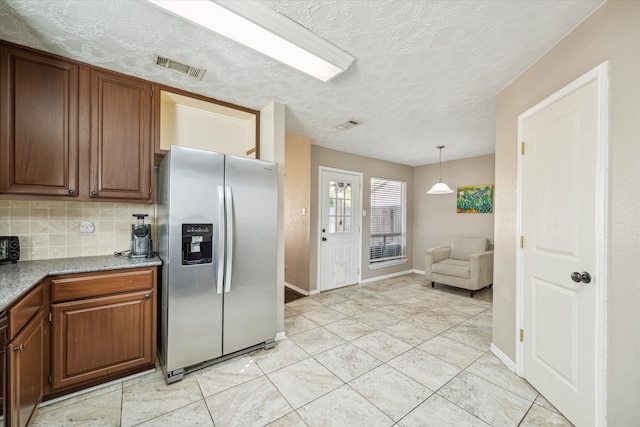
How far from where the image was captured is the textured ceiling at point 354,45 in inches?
57.1

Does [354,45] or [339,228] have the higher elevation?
[354,45]

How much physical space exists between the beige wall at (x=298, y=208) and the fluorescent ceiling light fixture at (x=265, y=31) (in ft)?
6.86

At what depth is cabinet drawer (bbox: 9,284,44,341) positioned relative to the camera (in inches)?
47.6

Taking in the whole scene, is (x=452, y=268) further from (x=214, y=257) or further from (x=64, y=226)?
(x=64, y=226)

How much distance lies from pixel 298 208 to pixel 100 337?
3.09m

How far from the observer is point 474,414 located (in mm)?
1651

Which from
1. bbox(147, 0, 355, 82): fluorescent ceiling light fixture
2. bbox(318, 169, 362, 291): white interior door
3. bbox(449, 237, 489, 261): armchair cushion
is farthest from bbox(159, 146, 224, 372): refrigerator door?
bbox(449, 237, 489, 261): armchair cushion

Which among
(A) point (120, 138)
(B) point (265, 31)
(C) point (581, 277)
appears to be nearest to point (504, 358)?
(C) point (581, 277)

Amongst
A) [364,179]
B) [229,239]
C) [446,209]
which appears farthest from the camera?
[446,209]

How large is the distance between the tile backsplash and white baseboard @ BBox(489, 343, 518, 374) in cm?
362

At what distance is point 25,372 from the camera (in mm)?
1367

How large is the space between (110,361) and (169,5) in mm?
2401

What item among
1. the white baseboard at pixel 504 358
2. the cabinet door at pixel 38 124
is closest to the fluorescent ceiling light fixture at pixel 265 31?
the cabinet door at pixel 38 124

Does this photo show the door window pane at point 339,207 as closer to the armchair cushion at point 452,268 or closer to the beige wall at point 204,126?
the armchair cushion at point 452,268
